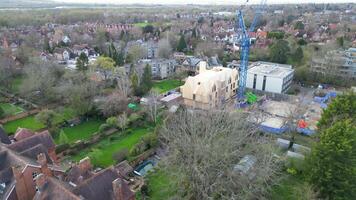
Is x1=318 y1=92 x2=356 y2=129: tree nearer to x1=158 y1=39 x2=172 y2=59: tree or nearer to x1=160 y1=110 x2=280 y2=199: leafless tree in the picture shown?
x1=160 y1=110 x2=280 y2=199: leafless tree

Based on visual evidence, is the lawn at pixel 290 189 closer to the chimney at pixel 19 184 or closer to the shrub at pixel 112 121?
the chimney at pixel 19 184

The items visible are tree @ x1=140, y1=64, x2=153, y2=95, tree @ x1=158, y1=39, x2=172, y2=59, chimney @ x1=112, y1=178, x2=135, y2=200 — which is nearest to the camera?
chimney @ x1=112, y1=178, x2=135, y2=200

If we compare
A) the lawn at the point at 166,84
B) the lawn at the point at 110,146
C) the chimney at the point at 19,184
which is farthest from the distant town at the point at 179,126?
the lawn at the point at 166,84

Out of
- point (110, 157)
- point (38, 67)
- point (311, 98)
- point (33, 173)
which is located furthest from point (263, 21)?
point (33, 173)

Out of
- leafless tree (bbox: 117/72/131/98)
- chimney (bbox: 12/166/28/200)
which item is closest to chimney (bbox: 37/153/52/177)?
chimney (bbox: 12/166/28/200)

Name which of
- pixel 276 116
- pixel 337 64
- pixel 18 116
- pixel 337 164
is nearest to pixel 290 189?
pixel 337 164

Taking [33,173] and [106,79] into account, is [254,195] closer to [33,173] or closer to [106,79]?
[33,173]
